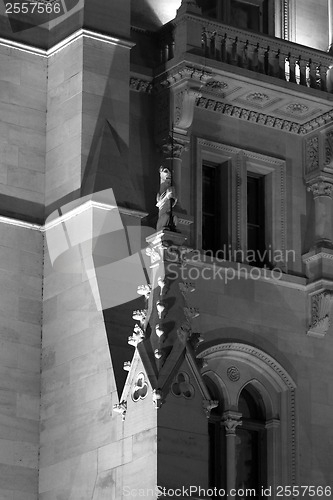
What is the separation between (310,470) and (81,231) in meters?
6.71

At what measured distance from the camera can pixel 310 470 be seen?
118ft

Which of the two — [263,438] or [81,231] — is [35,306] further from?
[263,438]

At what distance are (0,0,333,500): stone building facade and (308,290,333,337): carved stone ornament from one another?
40 millimetres

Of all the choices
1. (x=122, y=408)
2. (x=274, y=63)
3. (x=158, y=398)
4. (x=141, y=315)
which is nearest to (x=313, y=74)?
(x=274, y=63)

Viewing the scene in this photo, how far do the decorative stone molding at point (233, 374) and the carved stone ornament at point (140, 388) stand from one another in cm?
574

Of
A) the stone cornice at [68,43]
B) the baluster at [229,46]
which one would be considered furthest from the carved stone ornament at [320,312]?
the stone cornice at [68,43]

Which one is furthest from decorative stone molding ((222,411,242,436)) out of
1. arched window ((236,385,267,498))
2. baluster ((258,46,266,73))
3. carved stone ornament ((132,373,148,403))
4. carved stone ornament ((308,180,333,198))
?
baluster ((258,46,266,73))

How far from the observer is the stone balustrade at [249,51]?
36.3 metres

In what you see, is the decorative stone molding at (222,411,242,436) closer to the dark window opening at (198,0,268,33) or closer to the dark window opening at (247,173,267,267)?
the dark window opening at (247,173,267,267)

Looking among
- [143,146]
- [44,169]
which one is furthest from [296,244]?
[44,169]

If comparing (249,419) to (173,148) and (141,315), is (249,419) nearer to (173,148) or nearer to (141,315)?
(173,148)

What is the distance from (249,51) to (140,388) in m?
8.96

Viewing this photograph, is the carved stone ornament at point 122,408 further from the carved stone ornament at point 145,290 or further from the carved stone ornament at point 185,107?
the carved stone ornament at point 185,107

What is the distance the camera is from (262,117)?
124 ft
